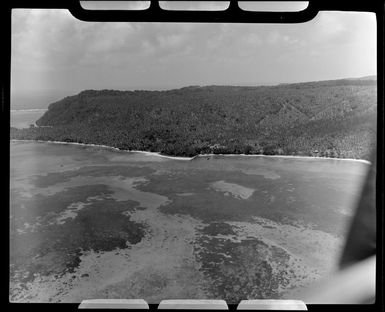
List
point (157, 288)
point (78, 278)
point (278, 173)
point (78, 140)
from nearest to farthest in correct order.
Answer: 1. point (157, 288)
2. point (78, 278)
3. point (278, 173)
4. point (78, 140)

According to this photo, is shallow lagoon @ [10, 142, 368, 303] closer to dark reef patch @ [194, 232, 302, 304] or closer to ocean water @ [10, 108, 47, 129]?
dark reef patch @ [194, 232, 302, 304]

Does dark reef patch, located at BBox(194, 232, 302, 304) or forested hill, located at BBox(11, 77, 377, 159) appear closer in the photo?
dark reef patch, located at BBox(194, 232, 302, 304)

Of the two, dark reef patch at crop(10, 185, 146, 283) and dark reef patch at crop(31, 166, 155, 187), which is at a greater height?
dark reef patch at crop(31, 166, 155, 187)

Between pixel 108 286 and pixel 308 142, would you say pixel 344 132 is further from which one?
pixel 108 286

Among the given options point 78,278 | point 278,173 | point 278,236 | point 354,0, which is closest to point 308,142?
point 278,173

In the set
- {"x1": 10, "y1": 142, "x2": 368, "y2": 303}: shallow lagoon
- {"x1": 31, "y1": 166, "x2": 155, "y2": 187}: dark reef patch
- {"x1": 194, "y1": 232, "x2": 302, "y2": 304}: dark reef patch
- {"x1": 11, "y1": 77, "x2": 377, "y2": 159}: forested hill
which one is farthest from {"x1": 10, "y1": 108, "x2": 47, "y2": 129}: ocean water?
{"x1": 194, "y1": 232, "x2": 302, "y2": 304}: dark reef patch

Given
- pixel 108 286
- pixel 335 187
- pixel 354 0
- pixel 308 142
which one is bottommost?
pixel 108 286

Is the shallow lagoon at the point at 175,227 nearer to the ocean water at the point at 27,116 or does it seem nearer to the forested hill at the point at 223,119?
the forested hill at the point at 223,119
